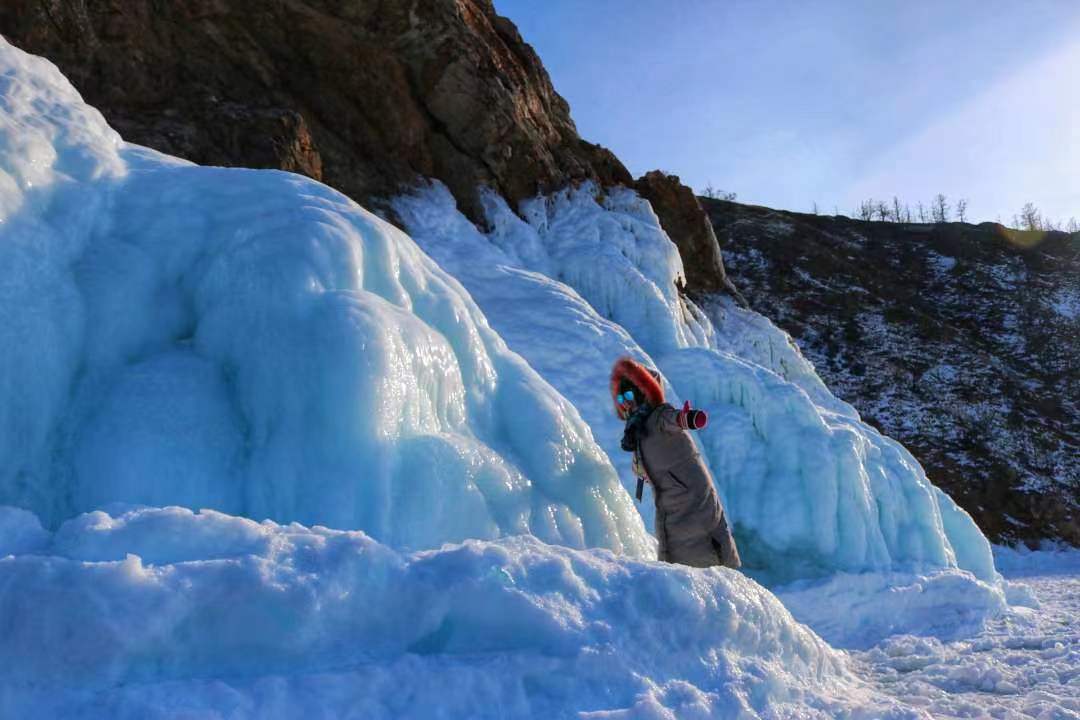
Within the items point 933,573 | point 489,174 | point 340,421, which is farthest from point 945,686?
point 489,174

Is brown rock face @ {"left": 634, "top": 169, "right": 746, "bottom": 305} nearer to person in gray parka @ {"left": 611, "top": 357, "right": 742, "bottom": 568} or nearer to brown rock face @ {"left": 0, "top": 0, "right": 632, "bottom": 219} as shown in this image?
brown rock face @ {"left": 0, "top": 0, "right": 632, "bottom": 219}

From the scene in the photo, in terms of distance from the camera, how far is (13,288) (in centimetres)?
388

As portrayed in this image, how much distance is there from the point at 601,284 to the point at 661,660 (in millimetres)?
11022

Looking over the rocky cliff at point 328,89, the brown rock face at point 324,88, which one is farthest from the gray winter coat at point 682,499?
the brown rock face at point 324,88

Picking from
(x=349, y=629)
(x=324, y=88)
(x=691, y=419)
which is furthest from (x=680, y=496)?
(x=324, y=88)

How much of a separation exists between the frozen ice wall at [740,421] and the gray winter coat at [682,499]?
11.8ft

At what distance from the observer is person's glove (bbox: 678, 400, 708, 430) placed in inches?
180

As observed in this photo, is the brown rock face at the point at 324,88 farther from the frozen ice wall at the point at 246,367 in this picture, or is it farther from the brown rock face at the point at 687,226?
the frozen ice wall at the point at 246,367

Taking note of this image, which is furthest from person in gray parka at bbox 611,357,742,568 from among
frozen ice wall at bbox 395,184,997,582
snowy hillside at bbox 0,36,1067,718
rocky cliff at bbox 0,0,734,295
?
rocky cliff at bbox 0,0,734,295

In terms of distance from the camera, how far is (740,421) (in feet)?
36.5

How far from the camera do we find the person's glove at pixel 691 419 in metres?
4.58

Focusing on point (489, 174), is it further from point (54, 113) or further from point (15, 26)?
point (54, 113)

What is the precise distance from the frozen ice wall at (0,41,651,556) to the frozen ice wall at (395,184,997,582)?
4.04m

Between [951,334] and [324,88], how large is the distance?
33488 mm
